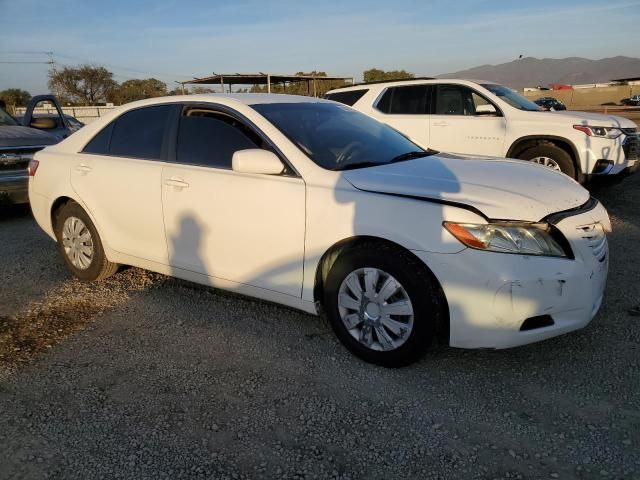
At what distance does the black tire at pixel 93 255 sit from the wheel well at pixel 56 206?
0.08ft

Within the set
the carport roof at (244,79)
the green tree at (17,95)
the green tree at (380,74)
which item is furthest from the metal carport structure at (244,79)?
the green tree at (17,95)

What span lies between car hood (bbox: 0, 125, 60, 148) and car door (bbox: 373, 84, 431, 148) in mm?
5100

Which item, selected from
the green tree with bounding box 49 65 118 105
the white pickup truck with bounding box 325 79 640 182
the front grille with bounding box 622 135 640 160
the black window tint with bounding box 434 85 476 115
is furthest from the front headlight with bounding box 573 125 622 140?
the green tree with bounding box 49 65 118 105

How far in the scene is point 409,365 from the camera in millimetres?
3186

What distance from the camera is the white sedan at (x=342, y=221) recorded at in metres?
2.85

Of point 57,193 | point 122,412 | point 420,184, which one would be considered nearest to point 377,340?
point 420,184

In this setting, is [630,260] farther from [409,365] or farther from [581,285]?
[409,365]

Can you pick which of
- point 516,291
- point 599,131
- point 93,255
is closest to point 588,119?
point 599,131

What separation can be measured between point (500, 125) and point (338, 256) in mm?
5429

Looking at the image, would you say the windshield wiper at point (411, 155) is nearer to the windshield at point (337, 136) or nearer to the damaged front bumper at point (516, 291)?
the windshield at point (337, 136)

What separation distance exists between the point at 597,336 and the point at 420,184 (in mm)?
1653

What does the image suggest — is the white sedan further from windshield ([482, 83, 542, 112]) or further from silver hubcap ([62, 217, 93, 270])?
windshield ([482, 83, 542, 112])

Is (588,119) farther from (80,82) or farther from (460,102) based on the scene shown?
(80,82)

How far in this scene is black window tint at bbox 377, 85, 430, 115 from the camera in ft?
27.6
